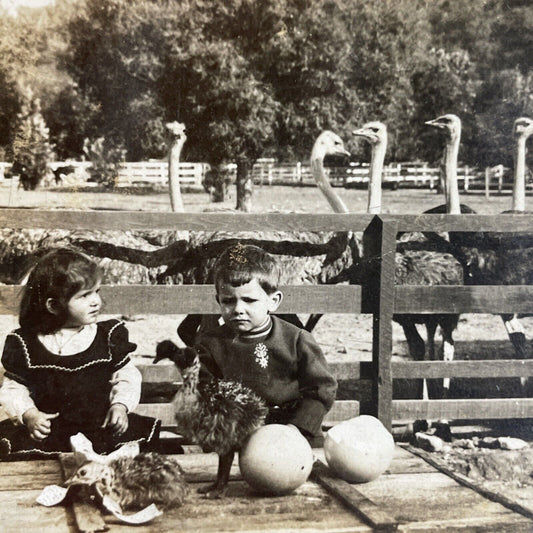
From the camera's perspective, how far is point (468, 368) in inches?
141

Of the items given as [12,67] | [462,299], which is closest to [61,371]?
[12,67]

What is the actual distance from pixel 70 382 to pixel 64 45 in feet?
3.92

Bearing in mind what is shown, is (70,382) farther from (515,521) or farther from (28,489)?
(515,521)

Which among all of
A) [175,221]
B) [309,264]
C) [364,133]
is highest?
[364,133]

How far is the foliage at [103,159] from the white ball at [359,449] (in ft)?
4.04

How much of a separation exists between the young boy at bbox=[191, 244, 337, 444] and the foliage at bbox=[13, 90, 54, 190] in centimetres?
86

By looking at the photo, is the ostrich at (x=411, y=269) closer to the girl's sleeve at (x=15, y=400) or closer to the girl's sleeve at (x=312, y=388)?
the girl's sleeve at (x=312, y=388)

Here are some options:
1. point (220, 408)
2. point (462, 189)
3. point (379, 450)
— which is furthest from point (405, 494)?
point (462, 189)

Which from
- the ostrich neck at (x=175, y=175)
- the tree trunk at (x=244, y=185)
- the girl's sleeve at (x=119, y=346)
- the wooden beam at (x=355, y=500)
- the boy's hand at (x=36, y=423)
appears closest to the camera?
the wooden beam at (x=355, y=500)

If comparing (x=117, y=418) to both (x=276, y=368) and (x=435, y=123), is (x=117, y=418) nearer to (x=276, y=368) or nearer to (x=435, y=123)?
(x=276, y=368)

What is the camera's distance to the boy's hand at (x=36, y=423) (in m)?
2.60

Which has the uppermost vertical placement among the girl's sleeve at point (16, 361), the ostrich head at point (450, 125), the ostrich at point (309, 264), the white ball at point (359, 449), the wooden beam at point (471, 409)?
the ostrich head at point (450, 125)

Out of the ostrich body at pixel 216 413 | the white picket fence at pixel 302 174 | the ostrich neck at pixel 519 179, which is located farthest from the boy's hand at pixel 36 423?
the ostrich neck at pixel 519 179

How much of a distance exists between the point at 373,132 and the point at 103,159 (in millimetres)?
1468
